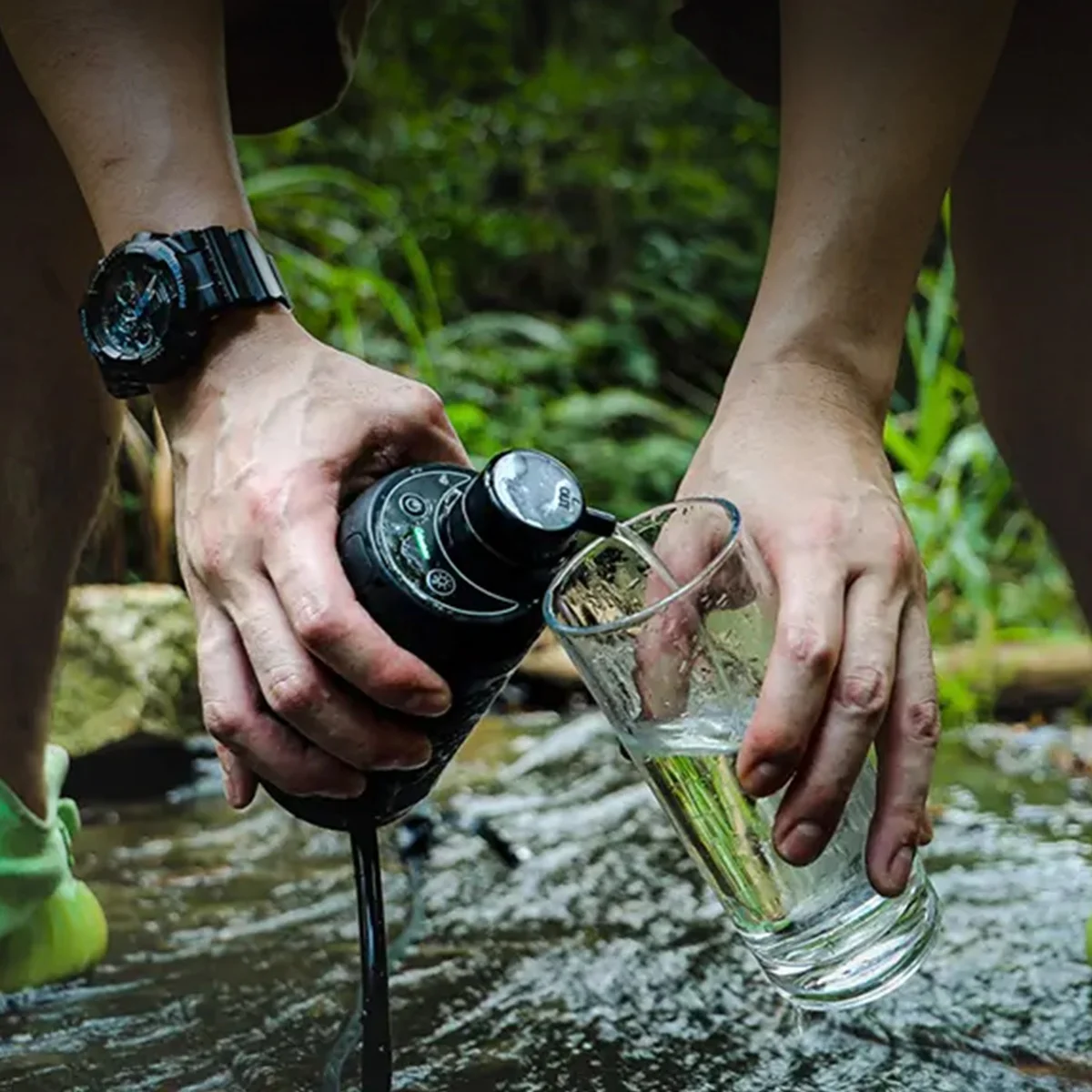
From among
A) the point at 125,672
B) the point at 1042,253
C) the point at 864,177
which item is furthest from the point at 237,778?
the point at 125,672

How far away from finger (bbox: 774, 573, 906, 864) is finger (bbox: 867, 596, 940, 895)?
2cm

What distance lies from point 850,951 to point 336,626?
0.37 m

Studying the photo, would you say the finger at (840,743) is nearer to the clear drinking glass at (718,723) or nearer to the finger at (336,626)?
the clear drinking glass at (718,723)

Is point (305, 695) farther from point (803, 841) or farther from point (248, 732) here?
point (803, 841)

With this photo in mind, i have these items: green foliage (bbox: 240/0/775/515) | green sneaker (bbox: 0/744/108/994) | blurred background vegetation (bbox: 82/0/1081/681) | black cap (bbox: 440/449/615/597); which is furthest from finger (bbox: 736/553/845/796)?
green foliage (bbox: 240/0/775/515)

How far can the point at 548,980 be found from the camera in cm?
122

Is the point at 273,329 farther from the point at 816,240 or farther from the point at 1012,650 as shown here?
the point at 1012,650

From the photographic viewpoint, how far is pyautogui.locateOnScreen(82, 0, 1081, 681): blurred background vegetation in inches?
191

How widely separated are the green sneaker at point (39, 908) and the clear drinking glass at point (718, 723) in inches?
24.4

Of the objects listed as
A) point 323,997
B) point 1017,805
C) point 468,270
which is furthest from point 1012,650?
point 468,270

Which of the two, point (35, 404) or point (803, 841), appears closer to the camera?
point (803, 841)

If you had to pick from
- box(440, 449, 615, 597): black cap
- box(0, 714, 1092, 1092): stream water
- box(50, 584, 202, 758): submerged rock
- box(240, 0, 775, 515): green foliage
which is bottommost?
box(240, 0, 775, 515): green foliage

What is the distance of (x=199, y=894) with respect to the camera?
5.27 feet

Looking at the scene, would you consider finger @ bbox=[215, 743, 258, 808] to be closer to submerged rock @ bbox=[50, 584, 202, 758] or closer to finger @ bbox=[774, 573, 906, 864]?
finger @ bbox=[774, 573, 906, 864]
